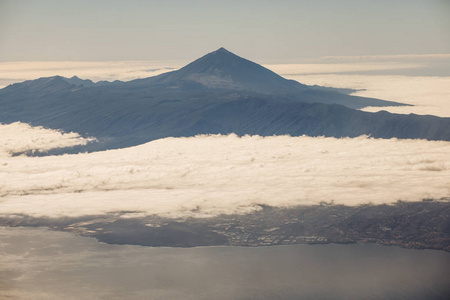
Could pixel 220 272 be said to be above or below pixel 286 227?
below

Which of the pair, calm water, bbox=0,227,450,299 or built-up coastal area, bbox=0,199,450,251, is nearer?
calm water, bbox=0,227,450,299

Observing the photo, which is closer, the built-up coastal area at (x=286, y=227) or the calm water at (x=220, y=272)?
the calm water at (x=220, y=272)

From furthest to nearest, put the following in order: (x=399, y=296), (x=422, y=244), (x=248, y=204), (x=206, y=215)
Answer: (x=248, y=204), (x=206, y=215), (x=422, y=244), (x=399, y=296)

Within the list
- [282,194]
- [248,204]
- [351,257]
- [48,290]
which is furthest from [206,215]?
[48,290]

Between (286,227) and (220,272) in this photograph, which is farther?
(286,227)

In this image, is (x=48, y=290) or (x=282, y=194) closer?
(x=48, y=290)

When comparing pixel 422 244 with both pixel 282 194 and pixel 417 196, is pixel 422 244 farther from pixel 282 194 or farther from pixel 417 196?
pixel 282 194

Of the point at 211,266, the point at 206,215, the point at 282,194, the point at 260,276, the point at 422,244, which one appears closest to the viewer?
the point at 260,276

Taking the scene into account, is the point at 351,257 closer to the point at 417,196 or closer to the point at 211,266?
the point at 211,266
